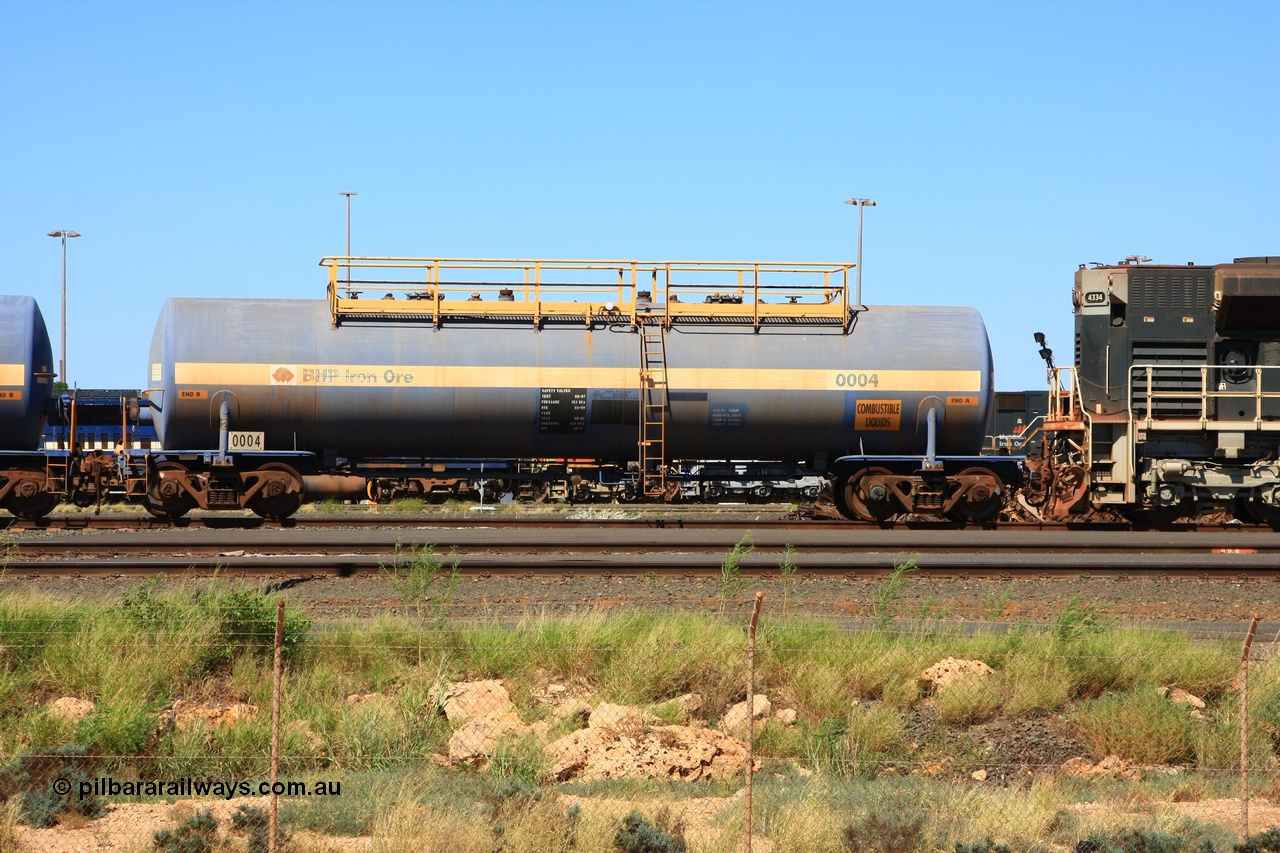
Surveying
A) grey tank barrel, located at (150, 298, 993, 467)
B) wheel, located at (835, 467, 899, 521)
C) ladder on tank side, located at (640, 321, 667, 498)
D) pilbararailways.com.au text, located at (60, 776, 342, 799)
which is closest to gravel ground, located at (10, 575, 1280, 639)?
pilbararailways.com.au text, located at (60, 776, 342, 799)

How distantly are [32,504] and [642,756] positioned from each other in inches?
599

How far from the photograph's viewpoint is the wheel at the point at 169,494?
18703mm

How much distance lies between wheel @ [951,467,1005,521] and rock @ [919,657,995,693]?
9880 mm

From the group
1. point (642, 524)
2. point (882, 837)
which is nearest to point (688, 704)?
point (882, 837)

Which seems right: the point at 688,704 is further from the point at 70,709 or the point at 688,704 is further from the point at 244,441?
the point at 244,441

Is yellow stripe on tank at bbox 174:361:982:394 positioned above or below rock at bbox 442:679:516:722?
above

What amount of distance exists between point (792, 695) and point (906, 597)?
12.0 feet

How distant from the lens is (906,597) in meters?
12.8

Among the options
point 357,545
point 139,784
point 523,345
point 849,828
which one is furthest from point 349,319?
point 849,828

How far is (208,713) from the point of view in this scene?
29.6 feet

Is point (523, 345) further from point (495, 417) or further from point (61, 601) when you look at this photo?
point (61, 601)

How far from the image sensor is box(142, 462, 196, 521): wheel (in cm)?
1870

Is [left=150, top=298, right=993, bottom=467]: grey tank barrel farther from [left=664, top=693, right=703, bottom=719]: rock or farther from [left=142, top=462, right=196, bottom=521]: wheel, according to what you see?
[left=664, top=693, right=703, bottom=719]: rock

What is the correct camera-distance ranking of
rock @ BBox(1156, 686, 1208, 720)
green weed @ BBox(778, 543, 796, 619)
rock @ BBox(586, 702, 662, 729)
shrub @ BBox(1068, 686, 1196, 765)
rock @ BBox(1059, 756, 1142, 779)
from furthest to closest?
1. green weed @ BBox(778, 543, 796, 619)
2. rock @ BBox(1156, 686, 1208, 720)
3. shrub @ BBox(1068, 686, 1196, 765)
4. rock @ BBox(586, 702, 662, 729)
5. rock @ BBox(1059, 756, 1142, 779)
